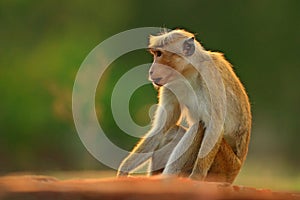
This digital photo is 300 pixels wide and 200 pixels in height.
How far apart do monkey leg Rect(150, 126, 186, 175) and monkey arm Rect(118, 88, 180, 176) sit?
2 centimetres

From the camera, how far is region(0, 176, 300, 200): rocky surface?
2.68 meters

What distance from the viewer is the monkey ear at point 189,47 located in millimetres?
4387

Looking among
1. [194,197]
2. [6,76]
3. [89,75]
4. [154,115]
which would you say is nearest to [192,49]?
[154,115]

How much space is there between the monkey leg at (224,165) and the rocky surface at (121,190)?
51.2 inches

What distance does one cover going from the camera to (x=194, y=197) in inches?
109

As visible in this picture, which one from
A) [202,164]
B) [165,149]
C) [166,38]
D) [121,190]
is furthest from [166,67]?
[121,190]

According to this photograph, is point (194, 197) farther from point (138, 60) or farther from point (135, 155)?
point (138, 60)

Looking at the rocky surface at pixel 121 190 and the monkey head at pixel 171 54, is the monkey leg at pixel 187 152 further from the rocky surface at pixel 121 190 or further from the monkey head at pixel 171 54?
the rocky surface at pixel 121 190

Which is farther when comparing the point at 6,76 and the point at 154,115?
the point at 6,76

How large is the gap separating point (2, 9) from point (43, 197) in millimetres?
10576

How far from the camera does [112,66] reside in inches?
464

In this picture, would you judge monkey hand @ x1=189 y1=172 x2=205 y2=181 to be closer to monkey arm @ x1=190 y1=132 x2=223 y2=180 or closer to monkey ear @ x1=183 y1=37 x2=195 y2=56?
monkey arm @ x1=190 y1=132 x2=223 y2=180

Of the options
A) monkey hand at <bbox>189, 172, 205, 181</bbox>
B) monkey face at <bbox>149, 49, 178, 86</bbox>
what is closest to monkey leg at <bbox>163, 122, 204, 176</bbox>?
monkey hand at <bbox>189, 172, 205, 181</bbox>

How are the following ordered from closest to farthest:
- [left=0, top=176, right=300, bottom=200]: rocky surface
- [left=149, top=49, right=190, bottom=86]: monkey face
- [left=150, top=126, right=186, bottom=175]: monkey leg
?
1. [left=0, top=176, right=300, bottom=200]: rocky surface
2. [left=149, top=49, right=190, bottom=86]: monkey face
3. [left=150, top=126, right=186, bottom=175]: monkey leg
